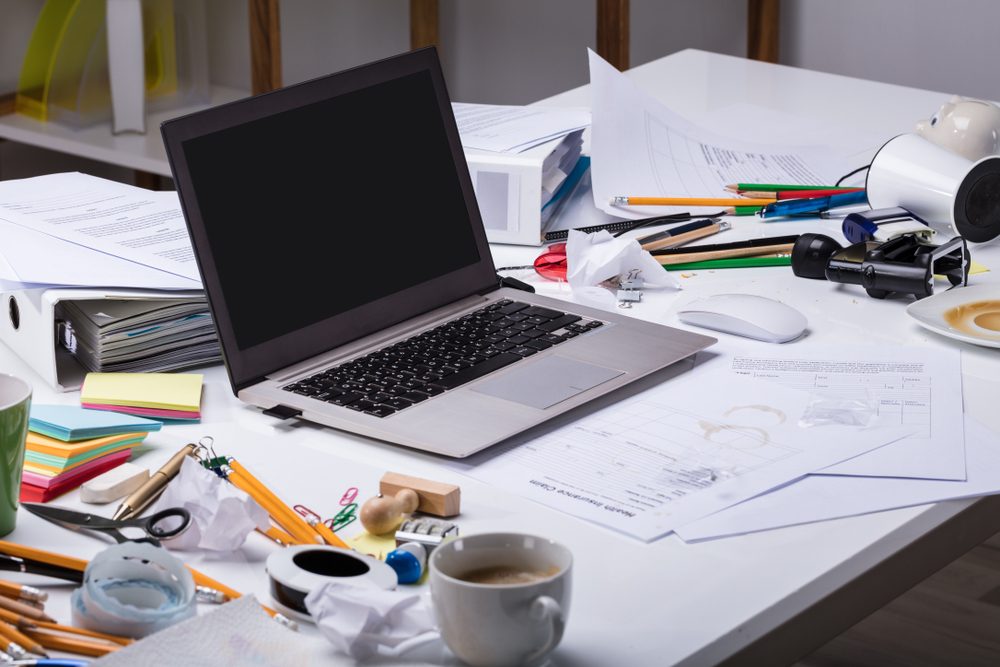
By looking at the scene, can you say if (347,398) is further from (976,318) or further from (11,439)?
(976,318)

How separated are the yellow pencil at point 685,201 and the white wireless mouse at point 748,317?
0.30 m

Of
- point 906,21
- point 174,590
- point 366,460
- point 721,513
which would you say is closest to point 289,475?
point 366,460

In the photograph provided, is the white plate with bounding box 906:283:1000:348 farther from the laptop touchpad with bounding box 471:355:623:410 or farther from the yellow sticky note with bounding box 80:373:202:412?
the yellow sticky note with bounding box 80:373:202:412

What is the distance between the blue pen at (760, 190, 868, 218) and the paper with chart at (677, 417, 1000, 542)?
593 mm

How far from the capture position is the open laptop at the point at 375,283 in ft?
3.02

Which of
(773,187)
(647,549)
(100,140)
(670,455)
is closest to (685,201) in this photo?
(773,187)

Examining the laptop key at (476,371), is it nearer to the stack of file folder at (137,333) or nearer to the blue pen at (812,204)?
the stack of file folder at (137,333)

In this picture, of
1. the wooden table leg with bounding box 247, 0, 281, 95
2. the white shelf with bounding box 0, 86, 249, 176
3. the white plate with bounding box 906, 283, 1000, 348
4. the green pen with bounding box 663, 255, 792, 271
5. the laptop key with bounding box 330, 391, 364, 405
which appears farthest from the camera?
the white shelf with bounding box 0, 86, 249, 176

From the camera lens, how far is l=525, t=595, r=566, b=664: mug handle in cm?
60

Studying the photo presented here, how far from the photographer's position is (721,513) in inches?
30.8

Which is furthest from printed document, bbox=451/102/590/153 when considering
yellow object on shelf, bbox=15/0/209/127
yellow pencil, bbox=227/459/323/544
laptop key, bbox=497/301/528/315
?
yellow object on shelf, bbox=15/0/209/127

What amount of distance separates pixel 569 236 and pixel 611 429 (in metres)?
0.36

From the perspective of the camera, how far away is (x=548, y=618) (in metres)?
0.60

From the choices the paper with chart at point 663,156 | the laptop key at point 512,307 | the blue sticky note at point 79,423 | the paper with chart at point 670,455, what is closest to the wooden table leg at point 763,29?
the paper with chart at point 663,156
